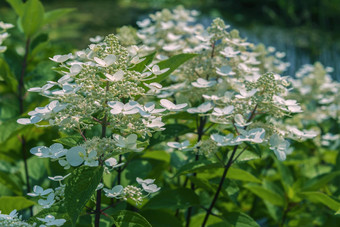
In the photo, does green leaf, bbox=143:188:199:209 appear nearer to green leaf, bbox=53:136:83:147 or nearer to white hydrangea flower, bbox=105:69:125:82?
green leaf, bbox=53:136:83:147

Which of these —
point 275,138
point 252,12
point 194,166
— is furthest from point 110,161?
point 252,12

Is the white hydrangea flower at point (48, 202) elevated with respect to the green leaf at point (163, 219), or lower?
elevated

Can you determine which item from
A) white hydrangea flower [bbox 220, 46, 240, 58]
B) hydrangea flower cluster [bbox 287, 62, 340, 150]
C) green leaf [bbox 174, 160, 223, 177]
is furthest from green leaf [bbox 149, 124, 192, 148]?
hydrangea flower cluster [bbox 287, 62, 340, 150]

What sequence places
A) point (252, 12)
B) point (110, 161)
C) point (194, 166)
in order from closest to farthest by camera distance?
1. point (110, 161)
2. point (194, 166)
3. point (252, 12)

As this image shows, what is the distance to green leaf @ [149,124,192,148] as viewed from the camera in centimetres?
134

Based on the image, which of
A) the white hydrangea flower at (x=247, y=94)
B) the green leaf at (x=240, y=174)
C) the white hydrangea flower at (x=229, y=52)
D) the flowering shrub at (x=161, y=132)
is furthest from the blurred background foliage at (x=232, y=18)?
the white hydrangea flower at (x=247, y=94)

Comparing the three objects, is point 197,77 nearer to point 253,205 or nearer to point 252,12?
point 253,205

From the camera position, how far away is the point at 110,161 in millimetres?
979

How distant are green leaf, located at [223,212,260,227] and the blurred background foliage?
5906 mm

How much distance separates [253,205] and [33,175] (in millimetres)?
1149

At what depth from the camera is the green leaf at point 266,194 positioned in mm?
1615

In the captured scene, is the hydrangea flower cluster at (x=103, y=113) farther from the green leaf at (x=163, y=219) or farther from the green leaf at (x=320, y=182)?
the green leaf at (x=320, y=182)

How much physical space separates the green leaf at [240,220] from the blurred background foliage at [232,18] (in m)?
5.91

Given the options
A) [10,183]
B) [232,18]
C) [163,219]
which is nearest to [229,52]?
[163,219]
